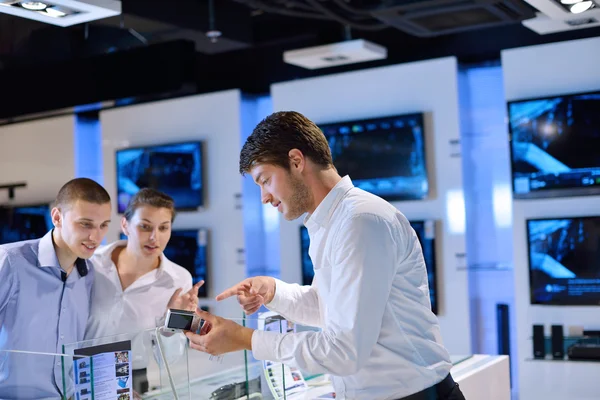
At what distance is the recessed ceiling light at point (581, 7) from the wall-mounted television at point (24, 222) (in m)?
5.09

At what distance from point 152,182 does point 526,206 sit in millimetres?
3335

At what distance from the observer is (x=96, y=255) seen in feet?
12.4

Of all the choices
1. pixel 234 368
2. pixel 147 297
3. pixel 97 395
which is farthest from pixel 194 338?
pixel 147 297

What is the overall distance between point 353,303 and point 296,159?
1.45 ft

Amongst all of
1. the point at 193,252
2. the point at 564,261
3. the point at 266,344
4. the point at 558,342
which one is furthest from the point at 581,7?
the point at 193,252

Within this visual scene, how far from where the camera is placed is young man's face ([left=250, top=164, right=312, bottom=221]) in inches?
84.9

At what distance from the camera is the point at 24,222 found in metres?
7.41

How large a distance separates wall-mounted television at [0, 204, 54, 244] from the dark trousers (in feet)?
19.2

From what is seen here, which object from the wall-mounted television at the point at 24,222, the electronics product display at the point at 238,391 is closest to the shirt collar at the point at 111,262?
the electronics product display at the point at 238,391

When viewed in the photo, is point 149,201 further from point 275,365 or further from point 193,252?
point 193,252

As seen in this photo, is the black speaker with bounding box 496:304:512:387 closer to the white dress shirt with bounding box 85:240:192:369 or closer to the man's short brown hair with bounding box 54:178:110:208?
the white dress shirt with bounding box 85:240:192:369

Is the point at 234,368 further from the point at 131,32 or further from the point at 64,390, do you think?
the point at 131,32

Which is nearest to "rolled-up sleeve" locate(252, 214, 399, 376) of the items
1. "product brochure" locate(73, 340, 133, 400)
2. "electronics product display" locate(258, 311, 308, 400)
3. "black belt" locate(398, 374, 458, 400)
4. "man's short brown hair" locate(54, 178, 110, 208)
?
"black belt" locate(398, 374, 458, 400)

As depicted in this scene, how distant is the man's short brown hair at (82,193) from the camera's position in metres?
3.18
